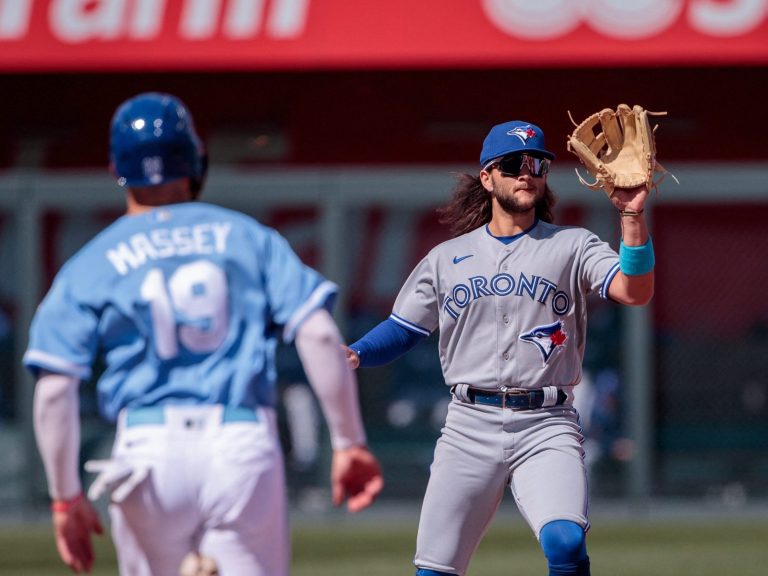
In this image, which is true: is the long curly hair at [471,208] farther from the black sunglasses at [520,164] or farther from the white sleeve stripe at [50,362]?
the white sleeve stripe at [50,362]

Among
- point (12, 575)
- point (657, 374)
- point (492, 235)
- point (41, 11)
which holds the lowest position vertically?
point (12, 575)

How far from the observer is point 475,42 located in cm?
1188

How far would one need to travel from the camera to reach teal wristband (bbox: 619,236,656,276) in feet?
16.0

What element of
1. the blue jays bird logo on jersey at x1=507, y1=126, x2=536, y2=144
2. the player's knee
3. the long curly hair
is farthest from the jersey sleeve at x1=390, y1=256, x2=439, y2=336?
the player's knee

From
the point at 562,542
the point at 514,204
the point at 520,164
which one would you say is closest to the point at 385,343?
the point at 514,204

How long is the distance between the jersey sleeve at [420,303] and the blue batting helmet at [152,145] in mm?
1707

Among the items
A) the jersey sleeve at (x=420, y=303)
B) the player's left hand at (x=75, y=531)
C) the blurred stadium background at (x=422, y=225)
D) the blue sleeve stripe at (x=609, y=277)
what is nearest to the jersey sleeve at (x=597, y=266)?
the blue sleeve stripe at (x=609, y=277)

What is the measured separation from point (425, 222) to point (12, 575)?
16.0 ft

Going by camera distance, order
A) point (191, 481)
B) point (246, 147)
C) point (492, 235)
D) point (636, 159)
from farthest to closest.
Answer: point (246, 147)
point (492, 235)
point (636, 159)
point (191, 481)

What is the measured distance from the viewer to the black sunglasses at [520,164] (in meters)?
5.38

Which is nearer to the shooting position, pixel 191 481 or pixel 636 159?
pixel 191 481

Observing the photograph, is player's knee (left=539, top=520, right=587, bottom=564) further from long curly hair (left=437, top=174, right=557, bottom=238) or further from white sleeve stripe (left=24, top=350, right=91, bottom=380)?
white sleeve stripe (left=24, top=350, right=91, bottom=380)


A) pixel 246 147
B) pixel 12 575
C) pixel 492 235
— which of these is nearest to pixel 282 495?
pixel 492 235

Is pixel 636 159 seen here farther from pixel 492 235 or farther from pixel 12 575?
pixel 12 575
